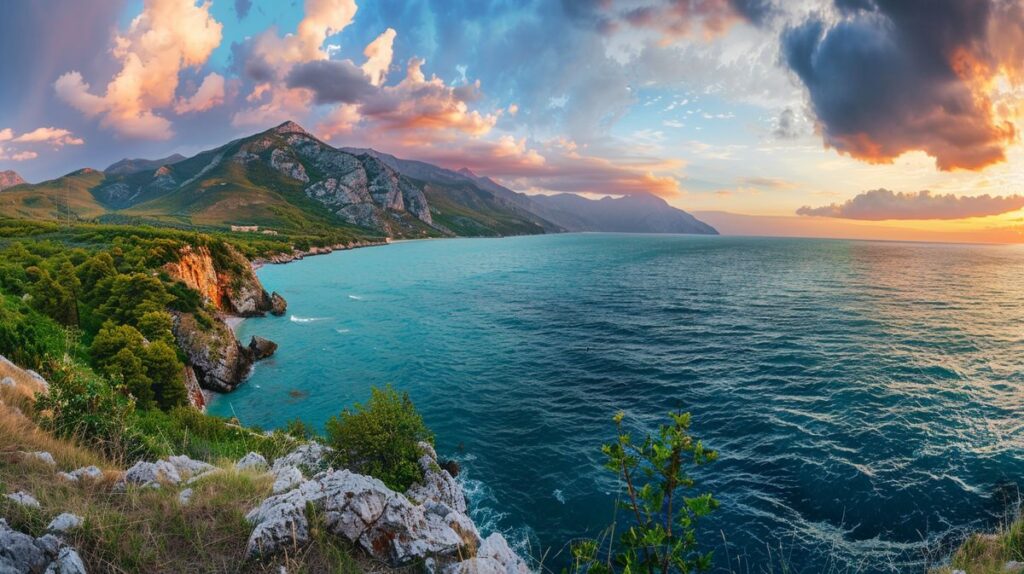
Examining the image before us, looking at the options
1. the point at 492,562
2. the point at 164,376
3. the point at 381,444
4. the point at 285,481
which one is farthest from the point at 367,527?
the point at 164,376

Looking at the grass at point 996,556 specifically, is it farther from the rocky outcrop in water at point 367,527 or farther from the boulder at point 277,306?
the boulder at point 277,306

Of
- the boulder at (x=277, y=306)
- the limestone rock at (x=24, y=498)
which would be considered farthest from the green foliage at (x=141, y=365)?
the boulder at (x=277, y=306)

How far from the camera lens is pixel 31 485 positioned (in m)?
8.98

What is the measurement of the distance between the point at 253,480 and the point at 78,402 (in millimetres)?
7917

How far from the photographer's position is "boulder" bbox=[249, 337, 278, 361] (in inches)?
2020

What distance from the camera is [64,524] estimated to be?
7.53 metres

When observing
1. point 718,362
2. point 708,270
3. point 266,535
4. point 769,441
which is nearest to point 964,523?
point 769,441

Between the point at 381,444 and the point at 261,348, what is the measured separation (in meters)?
35.6

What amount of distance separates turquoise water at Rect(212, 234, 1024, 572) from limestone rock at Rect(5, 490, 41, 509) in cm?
1716

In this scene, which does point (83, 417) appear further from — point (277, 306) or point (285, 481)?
point (277, 306)

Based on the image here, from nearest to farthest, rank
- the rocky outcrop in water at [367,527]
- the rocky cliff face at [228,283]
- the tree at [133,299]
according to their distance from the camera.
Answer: the rocky outcrop in water at [367,527], the tree at [133,299], the rocky cliff face at [228,283]

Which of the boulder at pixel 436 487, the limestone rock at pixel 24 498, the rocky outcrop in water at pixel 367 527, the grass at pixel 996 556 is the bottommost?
the boulder at pixel 436 487

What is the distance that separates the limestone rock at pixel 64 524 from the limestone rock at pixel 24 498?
2.53 ft

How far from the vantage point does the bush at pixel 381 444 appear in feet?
79.7
